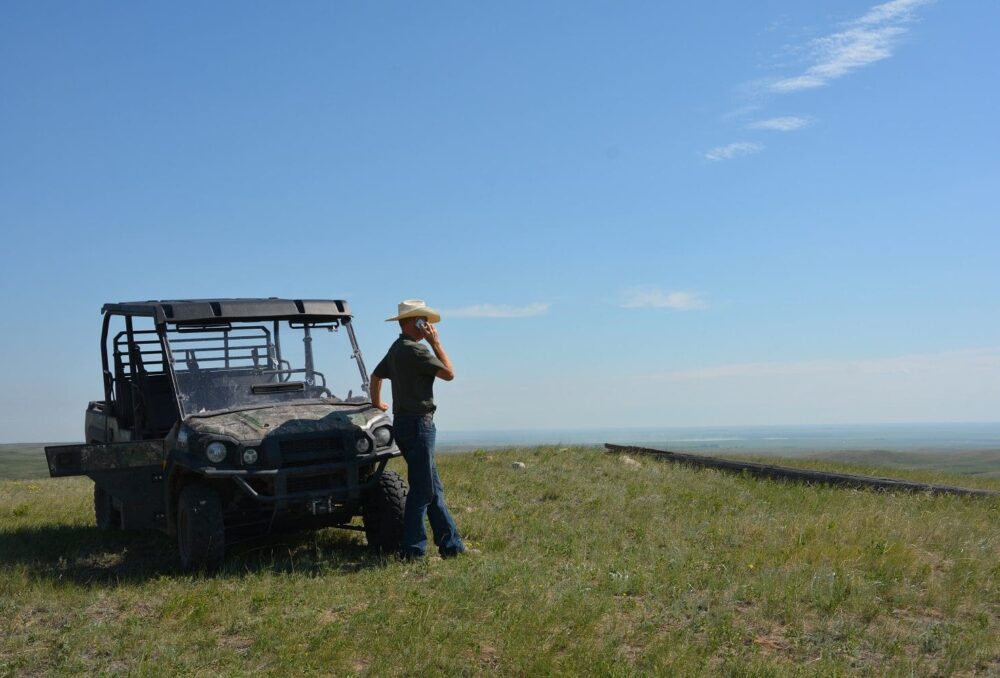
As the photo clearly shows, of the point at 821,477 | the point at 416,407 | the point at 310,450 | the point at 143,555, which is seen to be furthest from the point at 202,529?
the point at 821,477

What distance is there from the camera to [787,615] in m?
6.58

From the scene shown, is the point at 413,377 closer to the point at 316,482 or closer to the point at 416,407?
the point at 416,407

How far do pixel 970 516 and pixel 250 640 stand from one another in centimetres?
884

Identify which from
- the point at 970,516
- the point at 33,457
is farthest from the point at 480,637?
the point at 33,457

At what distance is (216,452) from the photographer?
7.88m

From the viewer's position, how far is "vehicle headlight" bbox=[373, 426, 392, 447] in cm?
859

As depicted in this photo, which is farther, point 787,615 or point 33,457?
point 33,457

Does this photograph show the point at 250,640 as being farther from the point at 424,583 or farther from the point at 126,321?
the point at 126,321

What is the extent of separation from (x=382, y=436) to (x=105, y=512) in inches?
183

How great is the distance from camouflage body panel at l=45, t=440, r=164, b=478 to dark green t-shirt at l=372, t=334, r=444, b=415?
250cm

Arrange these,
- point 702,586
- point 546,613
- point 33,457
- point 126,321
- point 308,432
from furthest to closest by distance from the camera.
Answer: point 33,457, point 126,321, point 308,432, point 702,586, point 546,613

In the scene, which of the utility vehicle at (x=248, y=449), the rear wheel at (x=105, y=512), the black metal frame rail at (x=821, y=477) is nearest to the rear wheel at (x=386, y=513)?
the utility vehicle at (x=248, y=449)

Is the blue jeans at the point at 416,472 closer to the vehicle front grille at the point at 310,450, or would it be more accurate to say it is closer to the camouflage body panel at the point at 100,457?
the vehicle front grille at the point at 310,450

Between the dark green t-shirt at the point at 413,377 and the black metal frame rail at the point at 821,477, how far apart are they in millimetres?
7780
